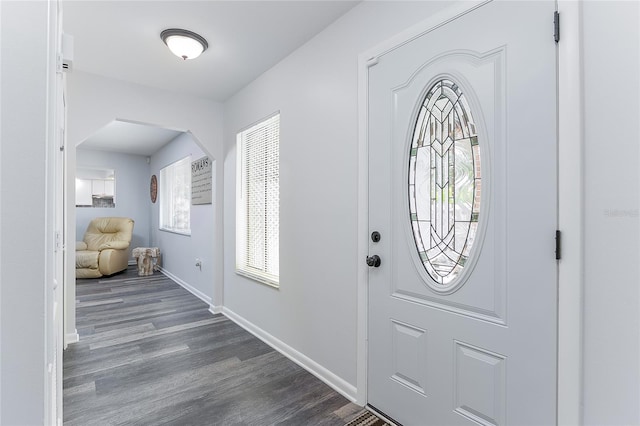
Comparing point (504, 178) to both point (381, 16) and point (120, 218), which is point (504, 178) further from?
point (120, 218)

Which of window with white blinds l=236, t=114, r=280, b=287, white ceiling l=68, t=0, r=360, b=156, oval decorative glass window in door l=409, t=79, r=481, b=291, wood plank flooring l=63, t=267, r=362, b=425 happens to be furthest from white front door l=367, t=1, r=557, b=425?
window with white blinds l=236, t=114, r=280, b=287

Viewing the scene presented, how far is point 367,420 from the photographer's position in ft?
5.71

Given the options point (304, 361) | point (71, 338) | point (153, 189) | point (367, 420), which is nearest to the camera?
point (367, 420)

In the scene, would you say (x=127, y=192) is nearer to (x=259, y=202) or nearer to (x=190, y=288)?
(x=190, y=288)

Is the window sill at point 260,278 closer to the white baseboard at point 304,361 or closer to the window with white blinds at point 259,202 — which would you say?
the window with white blinds at point 259,202

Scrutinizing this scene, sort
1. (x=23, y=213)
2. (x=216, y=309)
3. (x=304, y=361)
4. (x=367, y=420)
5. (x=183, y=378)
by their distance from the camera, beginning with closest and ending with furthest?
(x=23, y=213), (x=367, y=420), (x=183, y=378), (x=304, y=361), (x=216, y=309)

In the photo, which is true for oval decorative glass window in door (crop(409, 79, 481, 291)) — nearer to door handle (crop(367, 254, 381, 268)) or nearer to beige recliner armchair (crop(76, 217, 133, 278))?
door handle (crop(367, 254, 381, 268))

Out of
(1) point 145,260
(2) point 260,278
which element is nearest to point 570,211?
(2) point 260,278

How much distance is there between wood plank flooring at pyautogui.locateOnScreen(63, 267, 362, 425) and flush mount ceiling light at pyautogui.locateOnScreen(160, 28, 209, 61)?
2400mm

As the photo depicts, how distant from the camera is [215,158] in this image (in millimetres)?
3646

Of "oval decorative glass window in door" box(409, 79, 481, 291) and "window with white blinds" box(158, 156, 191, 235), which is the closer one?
"oval decorative glass window in door" box(409, 79, 481, 291)

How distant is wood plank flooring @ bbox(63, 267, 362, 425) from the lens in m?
1.81

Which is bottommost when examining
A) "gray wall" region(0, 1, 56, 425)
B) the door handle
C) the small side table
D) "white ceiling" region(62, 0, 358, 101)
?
the small side table

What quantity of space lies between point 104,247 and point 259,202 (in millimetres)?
4280
